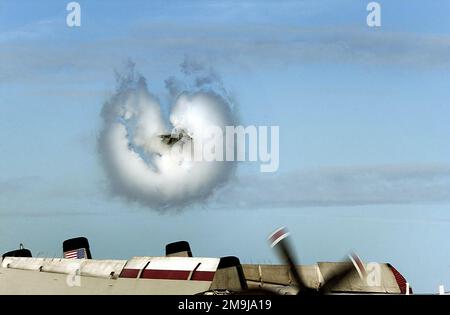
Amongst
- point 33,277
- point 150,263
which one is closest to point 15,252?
point 33,277

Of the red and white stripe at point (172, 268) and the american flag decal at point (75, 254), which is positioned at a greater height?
the american flag decal at point (75, 254)

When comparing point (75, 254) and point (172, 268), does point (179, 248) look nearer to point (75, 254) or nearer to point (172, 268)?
point (75, 254)

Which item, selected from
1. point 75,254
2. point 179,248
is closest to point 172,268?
point 179,248

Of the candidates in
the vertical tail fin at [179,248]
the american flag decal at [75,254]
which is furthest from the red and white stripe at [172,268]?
the american flag decal at [75,254]

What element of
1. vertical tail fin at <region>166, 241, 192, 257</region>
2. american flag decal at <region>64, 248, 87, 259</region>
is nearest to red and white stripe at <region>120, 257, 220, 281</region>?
vertical tail fin at <region>166, 241, 192, 257</region>

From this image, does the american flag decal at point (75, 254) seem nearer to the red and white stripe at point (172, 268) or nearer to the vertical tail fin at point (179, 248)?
the vertical tail fin at point (179, 248)

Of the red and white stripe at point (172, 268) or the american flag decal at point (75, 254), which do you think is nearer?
the red and white stripe at point (172, 268)

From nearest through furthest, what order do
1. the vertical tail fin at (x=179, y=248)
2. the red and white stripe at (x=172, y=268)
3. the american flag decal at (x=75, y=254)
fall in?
the red and white stripe at (x=172, y=268), the vertical tail fin at (x=179, y=248), the american flag decal at (x=75, y=254)

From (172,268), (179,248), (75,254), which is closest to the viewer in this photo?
(172,268)

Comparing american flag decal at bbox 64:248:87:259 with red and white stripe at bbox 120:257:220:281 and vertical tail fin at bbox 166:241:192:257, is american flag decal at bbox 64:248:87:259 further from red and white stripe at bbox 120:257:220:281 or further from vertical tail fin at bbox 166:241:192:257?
red and white stripe at bbox 120:257:220:281

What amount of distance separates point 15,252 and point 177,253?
53.2 feet

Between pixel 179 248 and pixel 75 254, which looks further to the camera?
pixel 75 254

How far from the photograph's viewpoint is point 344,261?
3372 centimetres
